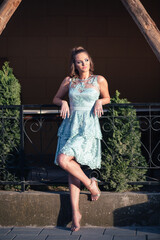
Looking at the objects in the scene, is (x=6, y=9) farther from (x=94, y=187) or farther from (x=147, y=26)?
(x=94, y=187)

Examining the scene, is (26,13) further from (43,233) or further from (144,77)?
(43,233)

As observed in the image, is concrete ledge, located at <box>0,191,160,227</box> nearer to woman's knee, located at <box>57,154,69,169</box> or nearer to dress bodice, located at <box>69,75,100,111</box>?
woman's knee, located at <box>57,154,69,169</box>

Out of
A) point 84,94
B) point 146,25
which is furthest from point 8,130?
point 146,25

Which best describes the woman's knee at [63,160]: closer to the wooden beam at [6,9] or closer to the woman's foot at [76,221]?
the woman's foot at [76,221]

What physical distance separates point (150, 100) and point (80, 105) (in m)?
3.87

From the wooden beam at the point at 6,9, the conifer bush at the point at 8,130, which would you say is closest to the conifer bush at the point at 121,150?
the conifer bush at the point at 8,130

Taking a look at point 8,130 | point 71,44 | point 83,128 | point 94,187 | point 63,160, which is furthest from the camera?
point 71,44

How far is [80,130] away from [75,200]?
716 millimetres

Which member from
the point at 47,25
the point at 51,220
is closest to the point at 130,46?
the point at 47,25

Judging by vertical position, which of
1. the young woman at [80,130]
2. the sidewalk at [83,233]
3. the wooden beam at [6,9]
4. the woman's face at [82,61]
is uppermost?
the wooden beam at [6,9]

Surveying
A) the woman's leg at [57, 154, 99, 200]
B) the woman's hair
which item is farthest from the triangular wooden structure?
the woman's leg at [57, 154, 99, 200]

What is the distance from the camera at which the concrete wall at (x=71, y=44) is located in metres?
8.15

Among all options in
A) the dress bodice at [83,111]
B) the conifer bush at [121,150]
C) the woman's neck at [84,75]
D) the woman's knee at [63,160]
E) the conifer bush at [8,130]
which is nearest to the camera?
the woman's knee at [63,160]

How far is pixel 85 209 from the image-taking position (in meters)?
4.62
